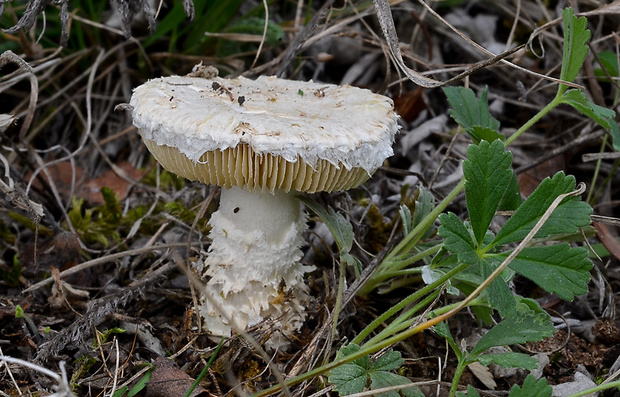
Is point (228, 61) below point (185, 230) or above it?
above

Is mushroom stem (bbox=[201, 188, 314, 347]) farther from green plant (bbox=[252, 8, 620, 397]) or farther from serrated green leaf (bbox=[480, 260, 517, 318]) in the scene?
serrated green leaf (bbox=[480, 260, 517, 318])

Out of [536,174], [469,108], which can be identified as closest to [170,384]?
[469,108]

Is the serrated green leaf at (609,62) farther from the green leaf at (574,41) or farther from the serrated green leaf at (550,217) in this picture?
the serrated green leaf at (550,217)

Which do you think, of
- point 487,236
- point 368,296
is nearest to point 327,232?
point 368,296

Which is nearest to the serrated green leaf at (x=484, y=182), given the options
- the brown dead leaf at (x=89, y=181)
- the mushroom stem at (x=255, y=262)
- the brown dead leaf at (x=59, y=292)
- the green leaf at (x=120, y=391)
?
the mushroom stem at (x=255, y=262)

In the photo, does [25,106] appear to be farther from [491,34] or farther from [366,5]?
[491,34]

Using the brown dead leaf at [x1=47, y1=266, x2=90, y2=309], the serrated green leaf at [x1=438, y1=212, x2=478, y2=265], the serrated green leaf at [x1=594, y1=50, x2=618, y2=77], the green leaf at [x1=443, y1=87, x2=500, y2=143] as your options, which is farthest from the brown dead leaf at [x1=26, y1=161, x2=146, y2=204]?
the serrated green leaf at [x1=594, y1=50, x2=618, y2=77]
